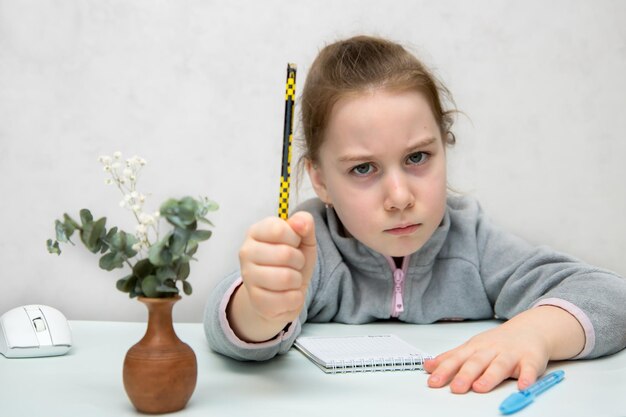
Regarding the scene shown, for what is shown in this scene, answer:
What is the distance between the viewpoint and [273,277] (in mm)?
688

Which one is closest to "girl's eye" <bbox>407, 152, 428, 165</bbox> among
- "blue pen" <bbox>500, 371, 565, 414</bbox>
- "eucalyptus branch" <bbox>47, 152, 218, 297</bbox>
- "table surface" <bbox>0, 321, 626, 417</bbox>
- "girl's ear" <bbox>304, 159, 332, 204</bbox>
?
"girl's ear" <bbox>304, 159, 332, 204</bbox>

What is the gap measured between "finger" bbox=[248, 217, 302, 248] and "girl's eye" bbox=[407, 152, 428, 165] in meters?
0.45

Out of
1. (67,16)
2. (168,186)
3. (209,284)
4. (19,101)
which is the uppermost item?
(67,16)

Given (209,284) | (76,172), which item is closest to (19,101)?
(76,172)

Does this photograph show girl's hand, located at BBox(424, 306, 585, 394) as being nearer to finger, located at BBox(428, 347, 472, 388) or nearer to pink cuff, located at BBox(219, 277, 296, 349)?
finger, located at BBox(428, 347, 472, 388)

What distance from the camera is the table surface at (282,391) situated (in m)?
0.72

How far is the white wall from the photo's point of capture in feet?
4.13

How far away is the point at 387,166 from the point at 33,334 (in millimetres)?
526

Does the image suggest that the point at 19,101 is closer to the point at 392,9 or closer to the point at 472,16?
the point at 392,9

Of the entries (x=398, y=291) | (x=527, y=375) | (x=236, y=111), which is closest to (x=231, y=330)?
(x=527, y=375)

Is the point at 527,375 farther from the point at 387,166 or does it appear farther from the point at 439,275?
the point at 439,275

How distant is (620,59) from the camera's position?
1469 millimetres

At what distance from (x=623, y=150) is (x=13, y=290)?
1168mm

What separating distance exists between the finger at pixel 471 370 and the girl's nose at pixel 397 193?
28 cm
